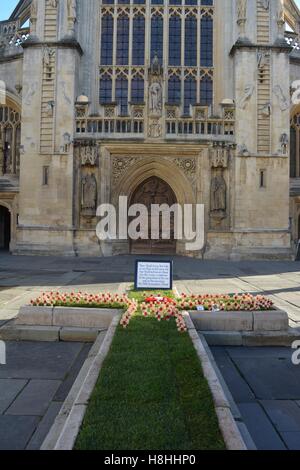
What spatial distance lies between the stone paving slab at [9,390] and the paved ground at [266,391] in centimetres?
215

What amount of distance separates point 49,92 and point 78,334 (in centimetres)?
1568

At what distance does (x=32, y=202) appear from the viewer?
18391mm

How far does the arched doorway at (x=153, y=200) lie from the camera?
1953cm

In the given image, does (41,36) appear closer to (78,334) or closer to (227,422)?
(78,334)

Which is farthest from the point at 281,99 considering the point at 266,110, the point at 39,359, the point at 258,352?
the point at 39,359

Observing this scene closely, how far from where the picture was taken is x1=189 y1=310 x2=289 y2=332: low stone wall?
231 inches

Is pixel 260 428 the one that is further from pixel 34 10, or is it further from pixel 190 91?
pixel 34 10

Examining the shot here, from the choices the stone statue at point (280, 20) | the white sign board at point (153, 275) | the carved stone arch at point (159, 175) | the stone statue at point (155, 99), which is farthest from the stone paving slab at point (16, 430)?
the stone statue at point (280, 20)

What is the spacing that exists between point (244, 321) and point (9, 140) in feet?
65.0

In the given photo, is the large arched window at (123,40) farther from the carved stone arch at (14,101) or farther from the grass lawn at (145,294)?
the grass lawn at (145,294)

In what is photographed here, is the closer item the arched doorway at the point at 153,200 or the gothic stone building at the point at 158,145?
the gothic stone building at the point at 158,145

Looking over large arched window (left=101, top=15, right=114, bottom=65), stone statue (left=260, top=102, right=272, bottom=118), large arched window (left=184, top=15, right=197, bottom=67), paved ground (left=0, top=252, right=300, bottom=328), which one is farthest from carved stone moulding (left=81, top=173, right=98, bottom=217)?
stone statue (left=260, top=102, right=272, bottom=118)

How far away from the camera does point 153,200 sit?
20.0m

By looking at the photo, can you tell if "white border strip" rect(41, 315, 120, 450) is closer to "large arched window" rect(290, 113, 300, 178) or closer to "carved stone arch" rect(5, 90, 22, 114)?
"carved stone arch" rect(5, 90, 22, 114)
